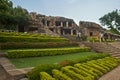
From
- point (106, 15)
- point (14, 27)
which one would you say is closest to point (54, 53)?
point (14, 27)

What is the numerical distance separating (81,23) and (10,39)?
116ft

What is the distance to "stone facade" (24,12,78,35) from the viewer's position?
42209 mm

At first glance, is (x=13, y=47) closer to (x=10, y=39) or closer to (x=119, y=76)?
(x=10, y=39)

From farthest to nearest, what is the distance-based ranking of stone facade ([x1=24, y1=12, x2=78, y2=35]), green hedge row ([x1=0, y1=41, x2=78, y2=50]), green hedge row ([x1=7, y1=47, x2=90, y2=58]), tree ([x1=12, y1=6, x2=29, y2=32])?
1. stone facade ([x1=24, y1=12, x2=78, y2=35])
2. tree ([x1=12, y1=6, x2=29, y2=32])
3. green hedge row ([x1=0, y1=41, x2=78, y2=50])
4. green hedge row ([x1=7, y1=47, x2=90, y2=58])

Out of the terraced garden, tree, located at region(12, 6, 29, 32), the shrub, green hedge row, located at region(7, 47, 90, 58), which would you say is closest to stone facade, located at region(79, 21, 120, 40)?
tree, located at region(12, 6, 29, 32)

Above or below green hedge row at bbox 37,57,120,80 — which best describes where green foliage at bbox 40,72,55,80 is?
above

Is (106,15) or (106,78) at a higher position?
(106,15)

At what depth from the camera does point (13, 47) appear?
1827cm

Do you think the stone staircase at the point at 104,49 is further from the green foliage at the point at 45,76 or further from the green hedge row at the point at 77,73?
the green foliage at the point at 45,76

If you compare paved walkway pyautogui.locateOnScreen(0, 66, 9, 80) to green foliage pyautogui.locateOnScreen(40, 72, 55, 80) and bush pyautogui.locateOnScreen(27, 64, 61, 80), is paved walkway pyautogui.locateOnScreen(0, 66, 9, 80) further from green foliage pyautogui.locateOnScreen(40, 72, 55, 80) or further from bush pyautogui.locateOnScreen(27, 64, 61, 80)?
green foliage pyautogui.locateOnScreen(40, 72, 55, 80)

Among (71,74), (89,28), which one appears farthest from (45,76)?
(89,28)

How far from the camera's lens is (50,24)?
161 feet

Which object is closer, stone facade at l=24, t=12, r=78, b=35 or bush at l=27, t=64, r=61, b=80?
bush at l=27, t=64, r=61, b=80

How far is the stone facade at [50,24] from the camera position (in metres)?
42.2
